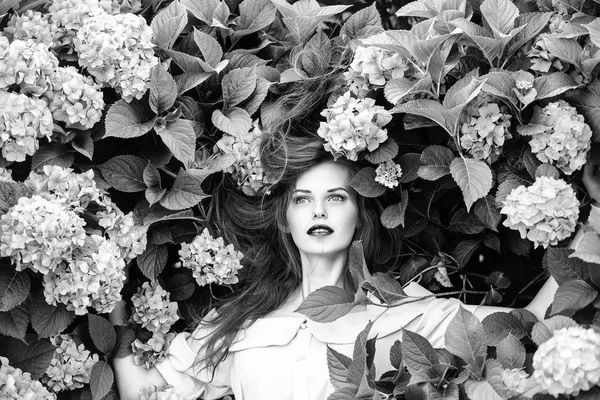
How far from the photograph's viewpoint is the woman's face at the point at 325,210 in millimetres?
2244

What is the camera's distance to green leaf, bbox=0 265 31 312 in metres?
2.00

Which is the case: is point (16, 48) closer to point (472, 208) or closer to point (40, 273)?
point (40, 273)

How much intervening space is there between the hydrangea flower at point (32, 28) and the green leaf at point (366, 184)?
2.52 ft

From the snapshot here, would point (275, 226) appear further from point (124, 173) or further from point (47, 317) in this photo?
point (47, 317)

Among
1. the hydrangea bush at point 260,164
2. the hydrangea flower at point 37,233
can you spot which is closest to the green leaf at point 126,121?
the hydrangea bush at point 260,164

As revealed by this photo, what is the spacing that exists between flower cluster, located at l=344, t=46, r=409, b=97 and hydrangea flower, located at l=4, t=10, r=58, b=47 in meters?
0.70

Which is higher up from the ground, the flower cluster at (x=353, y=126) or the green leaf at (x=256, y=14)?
the green leaf at (x=256, y=14)

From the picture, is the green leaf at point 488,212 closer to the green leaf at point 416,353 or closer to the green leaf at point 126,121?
the green leaf at point 416,353

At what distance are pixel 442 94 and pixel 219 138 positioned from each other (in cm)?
57

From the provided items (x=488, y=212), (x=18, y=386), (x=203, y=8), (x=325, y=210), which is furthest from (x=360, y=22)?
(x=18, y=386)

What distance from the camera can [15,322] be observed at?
81.2 inches

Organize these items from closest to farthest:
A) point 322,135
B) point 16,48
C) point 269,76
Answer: point 16,48, point 322,135, point 269,76

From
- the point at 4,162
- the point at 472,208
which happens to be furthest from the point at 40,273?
the point at 472,208

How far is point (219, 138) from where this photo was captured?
7.79 ft
